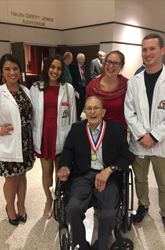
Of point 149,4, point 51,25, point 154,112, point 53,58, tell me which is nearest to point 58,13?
point 51,25

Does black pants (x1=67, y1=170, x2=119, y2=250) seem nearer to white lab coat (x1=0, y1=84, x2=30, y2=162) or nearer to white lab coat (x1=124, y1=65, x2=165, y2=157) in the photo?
white lab coat (x1=124, y1=65, x2=165, y2=157)

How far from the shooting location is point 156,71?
1.80 m

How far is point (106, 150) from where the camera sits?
1787 mm

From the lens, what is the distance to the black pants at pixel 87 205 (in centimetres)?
Result: 153

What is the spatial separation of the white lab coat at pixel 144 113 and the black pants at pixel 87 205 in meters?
0.51

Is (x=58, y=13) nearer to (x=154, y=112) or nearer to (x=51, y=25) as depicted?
(x=51, y=25)

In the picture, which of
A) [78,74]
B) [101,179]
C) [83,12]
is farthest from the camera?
[83,12]

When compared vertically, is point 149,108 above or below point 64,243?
above

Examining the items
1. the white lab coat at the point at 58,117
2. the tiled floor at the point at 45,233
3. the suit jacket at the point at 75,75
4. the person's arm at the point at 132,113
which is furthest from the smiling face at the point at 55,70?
the suit jacket at the point at 75,75

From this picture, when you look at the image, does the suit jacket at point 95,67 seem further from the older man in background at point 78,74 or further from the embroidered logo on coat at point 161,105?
the embroidered logo on coat at point 161,105

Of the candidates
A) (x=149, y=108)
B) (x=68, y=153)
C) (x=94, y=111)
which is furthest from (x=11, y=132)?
(x=149, y=108)

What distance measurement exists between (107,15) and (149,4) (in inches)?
68.8

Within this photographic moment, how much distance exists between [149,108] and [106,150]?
538 millimetres

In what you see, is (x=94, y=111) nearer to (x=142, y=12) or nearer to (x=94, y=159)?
(x=94, y=159)
